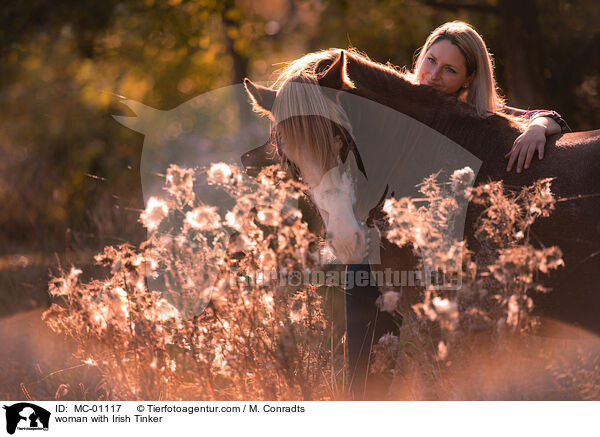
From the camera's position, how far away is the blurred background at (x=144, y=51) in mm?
6539

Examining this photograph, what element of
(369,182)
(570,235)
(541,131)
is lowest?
(570,235)

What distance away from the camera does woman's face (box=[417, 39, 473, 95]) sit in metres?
2.92

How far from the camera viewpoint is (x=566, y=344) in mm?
2754

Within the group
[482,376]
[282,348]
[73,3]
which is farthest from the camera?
[73,3]

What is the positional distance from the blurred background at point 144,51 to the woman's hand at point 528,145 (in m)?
4.38

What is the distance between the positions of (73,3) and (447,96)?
6.60 m

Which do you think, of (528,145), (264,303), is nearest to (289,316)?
(264,303)

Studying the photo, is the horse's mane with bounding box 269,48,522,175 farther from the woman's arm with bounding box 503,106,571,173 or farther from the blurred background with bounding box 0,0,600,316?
the blurred background with bounding box 0,0,600,316

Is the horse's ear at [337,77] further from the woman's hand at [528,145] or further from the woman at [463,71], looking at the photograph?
the woman's hand at [528,145]
